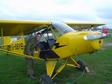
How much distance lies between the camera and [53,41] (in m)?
9.82

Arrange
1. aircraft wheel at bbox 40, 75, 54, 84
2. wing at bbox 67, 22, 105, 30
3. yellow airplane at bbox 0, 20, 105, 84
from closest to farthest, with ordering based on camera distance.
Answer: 1. yellow airplane at bbox 0, 20, 105, 84
2. aircraft wheel at bbox 40, 75, 54, 84
3. wing at bbox 67, 22, 105, 30

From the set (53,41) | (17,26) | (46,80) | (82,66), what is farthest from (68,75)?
(17,26)

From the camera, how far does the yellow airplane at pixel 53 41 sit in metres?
8.55

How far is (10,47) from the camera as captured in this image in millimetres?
11625

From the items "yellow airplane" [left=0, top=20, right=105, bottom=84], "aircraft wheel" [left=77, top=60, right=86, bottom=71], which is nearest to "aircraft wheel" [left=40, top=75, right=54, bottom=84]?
→ "yellow airplane" [left=0, top=20, right=105, bottom=84]

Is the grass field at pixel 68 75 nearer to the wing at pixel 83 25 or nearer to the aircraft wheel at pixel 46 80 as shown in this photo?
the aircraft wheel at pixel 46 80

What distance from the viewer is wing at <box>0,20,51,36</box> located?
9902 millimetres

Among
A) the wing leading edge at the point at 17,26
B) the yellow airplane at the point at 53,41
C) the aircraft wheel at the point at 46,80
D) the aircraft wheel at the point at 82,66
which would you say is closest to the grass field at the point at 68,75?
the aircraft wheel at the point at 82,66

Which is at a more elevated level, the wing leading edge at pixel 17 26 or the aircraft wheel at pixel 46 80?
the wing leading edge at pixel 17 26

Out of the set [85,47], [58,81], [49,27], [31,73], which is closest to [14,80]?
[31,73]

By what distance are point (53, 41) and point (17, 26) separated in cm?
151

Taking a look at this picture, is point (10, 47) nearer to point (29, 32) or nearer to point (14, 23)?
point (29, 32)

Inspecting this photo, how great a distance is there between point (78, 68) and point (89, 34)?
135 inches

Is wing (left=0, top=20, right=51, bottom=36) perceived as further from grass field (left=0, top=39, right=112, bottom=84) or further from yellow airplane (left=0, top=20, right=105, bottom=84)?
grass field (left=0, top=39, right=112, bottom=84)
